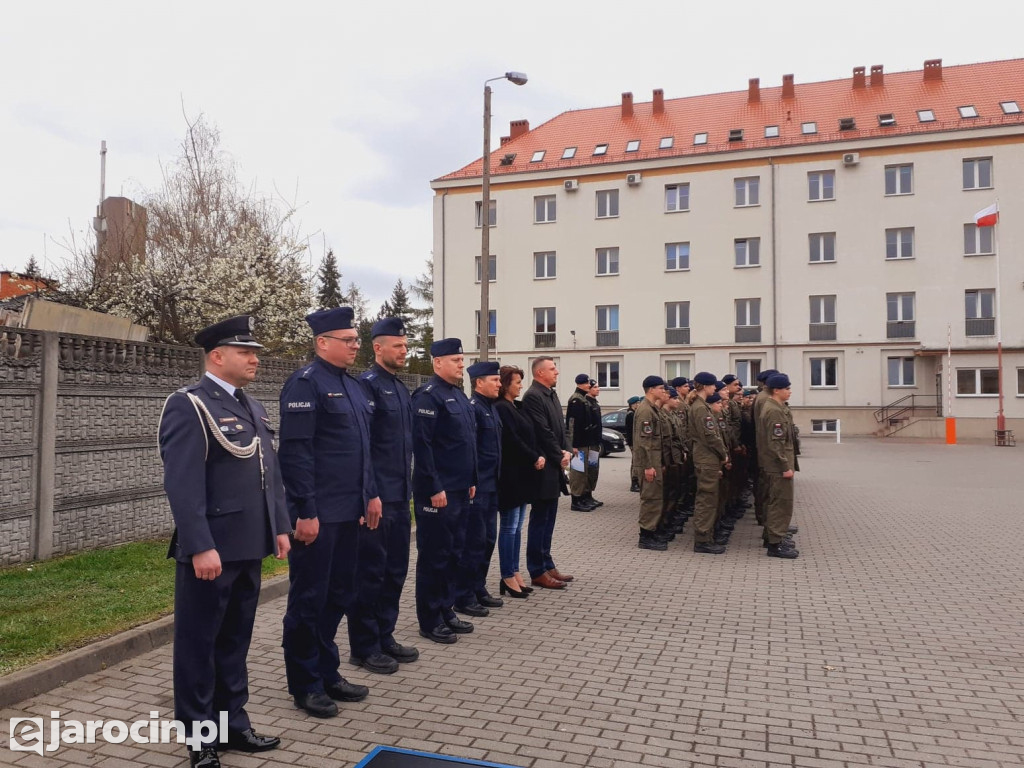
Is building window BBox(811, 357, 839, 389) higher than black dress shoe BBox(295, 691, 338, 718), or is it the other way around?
building window BBox(811, 357, 839, 389)

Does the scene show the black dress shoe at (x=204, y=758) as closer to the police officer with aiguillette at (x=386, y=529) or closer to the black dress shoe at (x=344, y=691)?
the black dress shoe at (x=344, y=691)

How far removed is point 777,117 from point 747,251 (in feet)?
26.4

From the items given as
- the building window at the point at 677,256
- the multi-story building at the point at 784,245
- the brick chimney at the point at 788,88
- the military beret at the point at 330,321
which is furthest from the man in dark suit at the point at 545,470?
the brick chimney at the point at 788,88

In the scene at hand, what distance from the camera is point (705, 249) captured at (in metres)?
41.3

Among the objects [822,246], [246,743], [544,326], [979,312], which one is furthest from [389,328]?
[979,312]

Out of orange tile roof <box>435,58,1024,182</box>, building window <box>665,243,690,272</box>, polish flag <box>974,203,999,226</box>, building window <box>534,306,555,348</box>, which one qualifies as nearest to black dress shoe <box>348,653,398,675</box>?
polish flag <box>974,203,999,226</box>

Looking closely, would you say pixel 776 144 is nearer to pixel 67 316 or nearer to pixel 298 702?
pixel 67 316

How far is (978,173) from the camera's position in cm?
3756

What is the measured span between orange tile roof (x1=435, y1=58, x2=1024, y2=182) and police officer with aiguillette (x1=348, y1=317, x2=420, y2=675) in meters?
38.2

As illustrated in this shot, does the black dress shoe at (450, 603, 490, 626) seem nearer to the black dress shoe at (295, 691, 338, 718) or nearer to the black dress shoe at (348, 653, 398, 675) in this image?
the black dress shoe at (348, 653, 398, 675)

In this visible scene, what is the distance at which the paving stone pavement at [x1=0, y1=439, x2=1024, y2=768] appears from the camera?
162 inches

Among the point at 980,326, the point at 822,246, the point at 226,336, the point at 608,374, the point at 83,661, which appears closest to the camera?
the point at 226,336

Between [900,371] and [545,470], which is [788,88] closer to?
[900,371]

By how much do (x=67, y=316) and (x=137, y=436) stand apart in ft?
Result: 5.03
